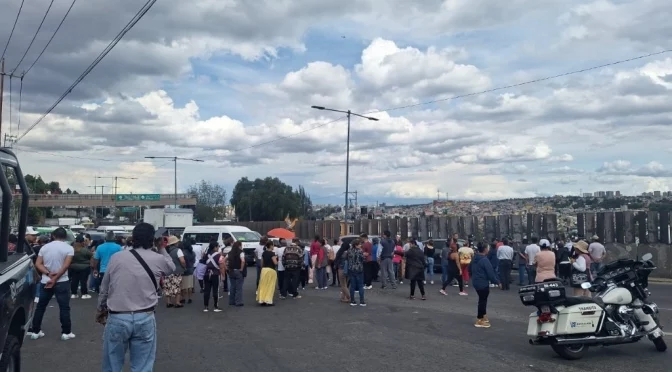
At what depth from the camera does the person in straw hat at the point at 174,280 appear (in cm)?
1393

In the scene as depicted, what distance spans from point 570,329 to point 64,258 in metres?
7.70

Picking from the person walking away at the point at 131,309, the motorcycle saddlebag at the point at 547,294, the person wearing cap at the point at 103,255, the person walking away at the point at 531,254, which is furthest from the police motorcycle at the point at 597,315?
the person wearing cap at the point at 103,255

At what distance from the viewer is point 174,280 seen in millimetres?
13938

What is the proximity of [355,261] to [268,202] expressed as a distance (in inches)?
2722

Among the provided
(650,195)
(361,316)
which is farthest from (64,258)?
(650,195)

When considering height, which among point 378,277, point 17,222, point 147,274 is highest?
point 17,222

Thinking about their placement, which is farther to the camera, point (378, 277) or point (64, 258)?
point (378, 277)

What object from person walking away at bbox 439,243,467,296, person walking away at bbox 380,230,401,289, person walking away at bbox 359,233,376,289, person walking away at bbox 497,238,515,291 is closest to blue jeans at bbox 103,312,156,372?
person walking away at bbox 439,243,467,296

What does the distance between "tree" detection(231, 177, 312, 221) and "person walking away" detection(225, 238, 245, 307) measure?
64963mm

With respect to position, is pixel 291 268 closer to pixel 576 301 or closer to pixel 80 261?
pixel 80 261

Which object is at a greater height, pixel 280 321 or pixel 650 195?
pixel 650 195

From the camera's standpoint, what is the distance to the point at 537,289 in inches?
344

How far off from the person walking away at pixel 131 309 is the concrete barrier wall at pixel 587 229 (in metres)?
19.4

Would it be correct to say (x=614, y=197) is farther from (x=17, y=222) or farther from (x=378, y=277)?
(x=17, y=222)
